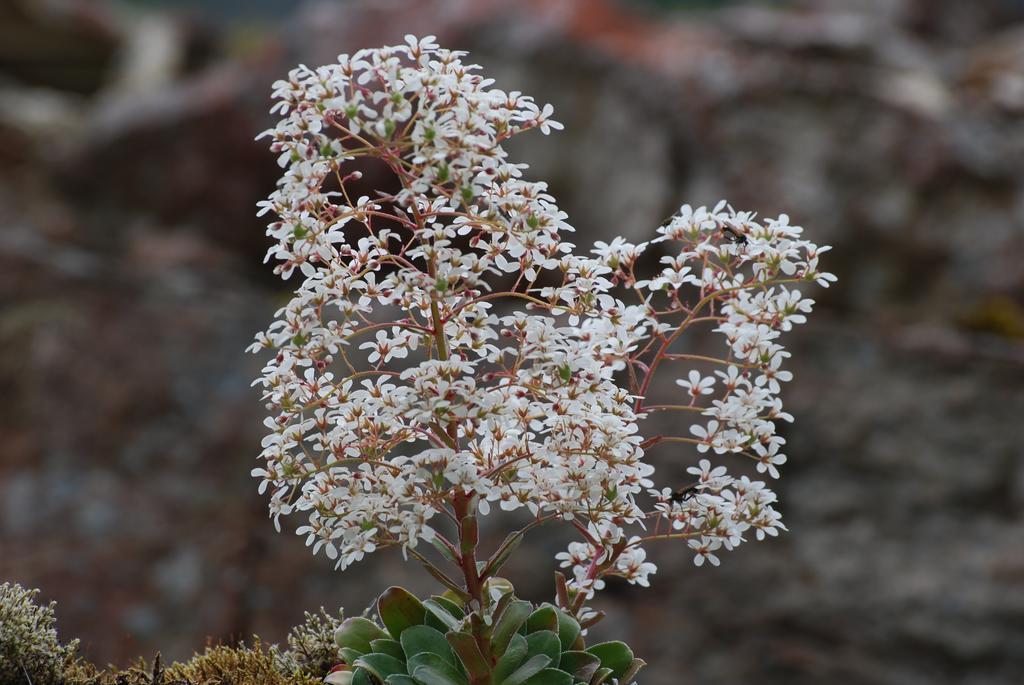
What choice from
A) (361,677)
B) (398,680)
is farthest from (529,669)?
(361,677)

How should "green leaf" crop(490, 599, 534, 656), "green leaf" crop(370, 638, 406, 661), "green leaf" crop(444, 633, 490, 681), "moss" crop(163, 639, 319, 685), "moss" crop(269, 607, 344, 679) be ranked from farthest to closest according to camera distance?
1. "moss" crop(269, 607, 344, 679)
2. "moss" crop(163, 639, 319, 685)
3. "green leaf" crop(370, 638, 406, 661)
4. "green leaf" crop(490, 599, 534, 656)
5. "green leaf" crop(444, 633, 490, 681)

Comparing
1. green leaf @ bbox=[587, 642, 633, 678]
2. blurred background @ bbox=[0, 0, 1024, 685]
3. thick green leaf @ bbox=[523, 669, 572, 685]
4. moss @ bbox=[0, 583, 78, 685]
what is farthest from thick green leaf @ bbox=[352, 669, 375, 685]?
blurred background @ bbox=[0, 0, 1024, 685]

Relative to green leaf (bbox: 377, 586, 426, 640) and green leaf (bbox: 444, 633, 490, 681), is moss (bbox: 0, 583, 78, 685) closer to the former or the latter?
green leaf (bbox: 377, 586, 426, 640)

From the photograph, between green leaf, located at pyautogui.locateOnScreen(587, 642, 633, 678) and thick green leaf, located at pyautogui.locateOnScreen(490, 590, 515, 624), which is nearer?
thick green leaf, located at pyautogui.locateOnScreen(490, 590, 515, 624)

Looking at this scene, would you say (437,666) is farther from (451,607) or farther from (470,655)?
(451,607)

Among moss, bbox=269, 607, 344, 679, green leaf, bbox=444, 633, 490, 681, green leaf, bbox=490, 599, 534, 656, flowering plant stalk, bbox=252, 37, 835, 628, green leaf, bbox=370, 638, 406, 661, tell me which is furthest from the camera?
moss, bbox=269, 607, 344, 679

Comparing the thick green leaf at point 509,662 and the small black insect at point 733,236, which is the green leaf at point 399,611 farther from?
the small black insect at point 733,236

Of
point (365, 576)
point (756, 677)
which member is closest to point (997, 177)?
point (756, 677)

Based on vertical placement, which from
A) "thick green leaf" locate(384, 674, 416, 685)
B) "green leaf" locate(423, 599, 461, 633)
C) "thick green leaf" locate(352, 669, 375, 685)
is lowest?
"thick green leaf" locate(384, 674, 416, 685)
